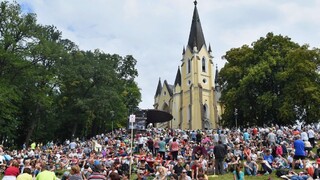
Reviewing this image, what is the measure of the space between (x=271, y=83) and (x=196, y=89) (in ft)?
83.2

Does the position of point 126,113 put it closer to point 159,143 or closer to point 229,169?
point 159,143

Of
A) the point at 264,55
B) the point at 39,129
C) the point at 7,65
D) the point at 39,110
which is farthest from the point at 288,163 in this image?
the point at 39,129

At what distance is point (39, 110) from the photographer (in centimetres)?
4181

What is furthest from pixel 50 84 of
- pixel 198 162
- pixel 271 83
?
pixel 198 162

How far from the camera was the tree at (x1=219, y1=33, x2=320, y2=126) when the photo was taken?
35.5 metres

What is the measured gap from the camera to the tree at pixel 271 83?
3550 cm

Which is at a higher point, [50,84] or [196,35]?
[196,35]

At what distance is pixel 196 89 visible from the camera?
6469cm

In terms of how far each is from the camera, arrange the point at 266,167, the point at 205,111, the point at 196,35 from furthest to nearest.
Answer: the point at 196,35 → the point at 205,111 → the point at 266,167

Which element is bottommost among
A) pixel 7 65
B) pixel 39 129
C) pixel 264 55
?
pixel 39 129

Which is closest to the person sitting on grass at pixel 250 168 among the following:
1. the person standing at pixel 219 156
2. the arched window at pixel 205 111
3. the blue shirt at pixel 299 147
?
the person standing at pixel 219 156

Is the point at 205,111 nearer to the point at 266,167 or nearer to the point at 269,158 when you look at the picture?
the point at 269,158

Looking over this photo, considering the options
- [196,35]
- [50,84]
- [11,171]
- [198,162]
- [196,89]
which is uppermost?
[196,35]

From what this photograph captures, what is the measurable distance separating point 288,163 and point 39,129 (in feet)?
117
